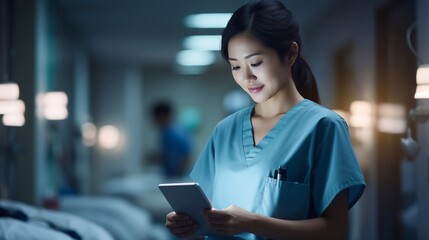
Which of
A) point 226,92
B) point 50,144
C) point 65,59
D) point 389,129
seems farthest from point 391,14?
point 226,92

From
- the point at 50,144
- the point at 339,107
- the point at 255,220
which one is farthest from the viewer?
the point at 50,144

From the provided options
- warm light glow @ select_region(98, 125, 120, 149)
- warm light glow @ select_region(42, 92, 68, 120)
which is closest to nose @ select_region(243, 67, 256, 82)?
warm light glow @ select_region(42, 92, 68, 120)

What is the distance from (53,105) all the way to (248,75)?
3014 mm

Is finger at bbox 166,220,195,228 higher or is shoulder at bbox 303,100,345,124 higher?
shoulder at bbox 303,100,345,124

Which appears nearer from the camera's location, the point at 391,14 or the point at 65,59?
the point at 391,14

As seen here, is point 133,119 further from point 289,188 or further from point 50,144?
point 289,188

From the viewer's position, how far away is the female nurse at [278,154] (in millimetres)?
1320

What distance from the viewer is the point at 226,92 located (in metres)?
9.52

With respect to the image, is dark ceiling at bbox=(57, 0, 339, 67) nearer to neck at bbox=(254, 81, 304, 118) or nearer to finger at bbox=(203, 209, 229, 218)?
neck at bbox=(254, 81, 304, 118)

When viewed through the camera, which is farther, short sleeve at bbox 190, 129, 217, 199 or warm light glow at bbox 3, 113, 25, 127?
warm light glow at bbox 3, 113, 25, 127

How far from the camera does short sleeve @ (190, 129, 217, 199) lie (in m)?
1.57

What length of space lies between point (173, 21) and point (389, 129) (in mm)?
2218

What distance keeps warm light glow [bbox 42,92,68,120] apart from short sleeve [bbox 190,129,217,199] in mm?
2486

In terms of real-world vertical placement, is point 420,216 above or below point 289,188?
below
